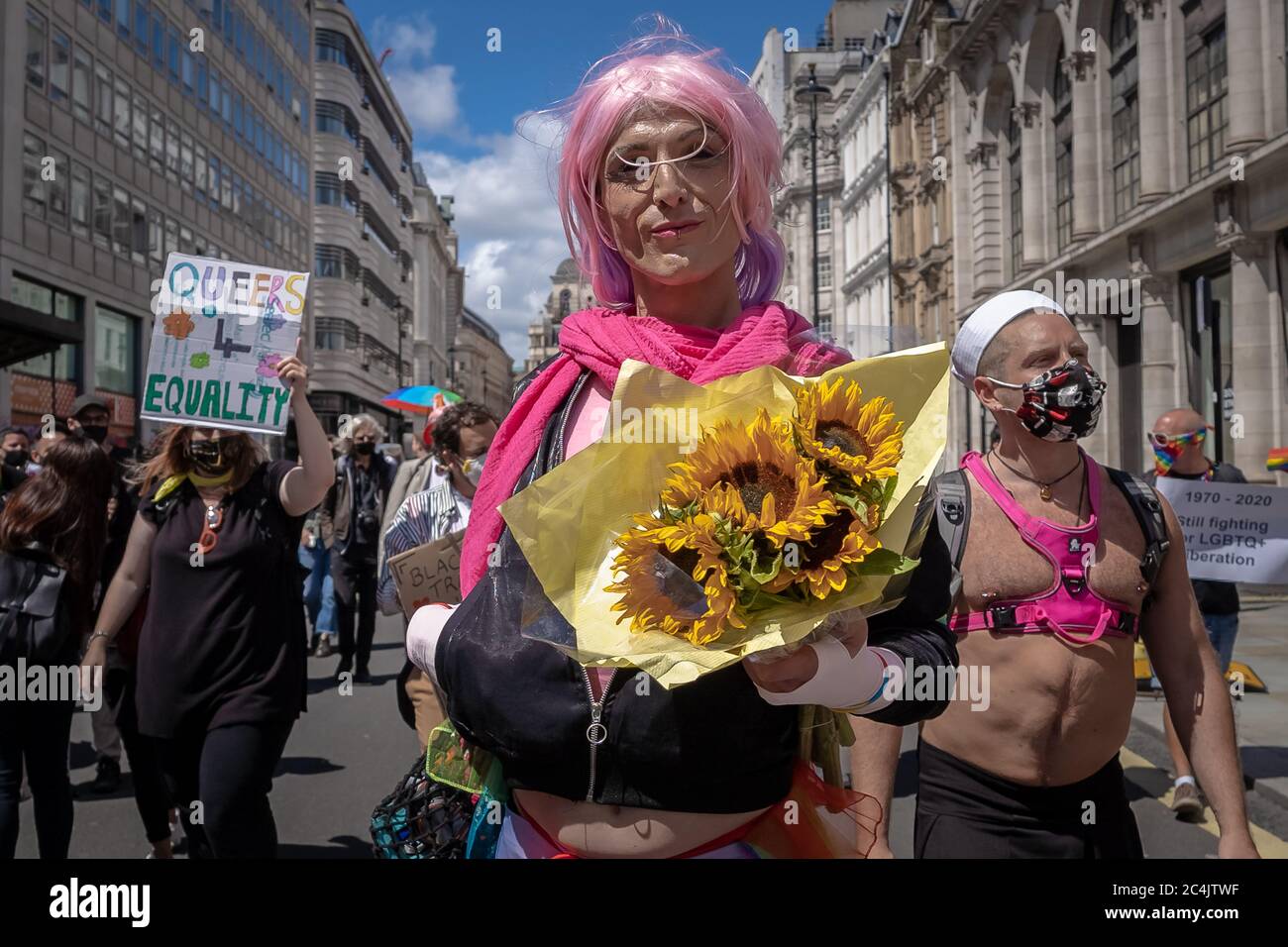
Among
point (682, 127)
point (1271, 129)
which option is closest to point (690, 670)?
point (682, 127)

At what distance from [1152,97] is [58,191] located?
24.2m

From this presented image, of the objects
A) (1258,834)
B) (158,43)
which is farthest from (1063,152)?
(1258,834)

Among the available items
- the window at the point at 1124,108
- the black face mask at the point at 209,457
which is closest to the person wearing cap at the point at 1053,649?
the black face mask at the point at 209,457

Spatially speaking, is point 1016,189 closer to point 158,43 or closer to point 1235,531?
point 158,43

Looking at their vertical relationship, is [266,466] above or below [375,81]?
below

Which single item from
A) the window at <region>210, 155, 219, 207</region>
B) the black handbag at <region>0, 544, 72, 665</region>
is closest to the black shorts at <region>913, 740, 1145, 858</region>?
the black handbag at <region>0, 544, 72, 665</region>

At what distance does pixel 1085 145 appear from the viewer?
82.6 ft

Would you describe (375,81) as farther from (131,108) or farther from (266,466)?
(266,466)

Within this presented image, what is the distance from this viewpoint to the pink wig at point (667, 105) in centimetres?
192

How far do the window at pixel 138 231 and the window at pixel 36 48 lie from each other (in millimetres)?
5430

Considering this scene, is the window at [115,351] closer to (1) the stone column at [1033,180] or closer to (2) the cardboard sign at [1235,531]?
(1) the stone column at [1033,180]

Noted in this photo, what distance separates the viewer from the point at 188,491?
177 inches
